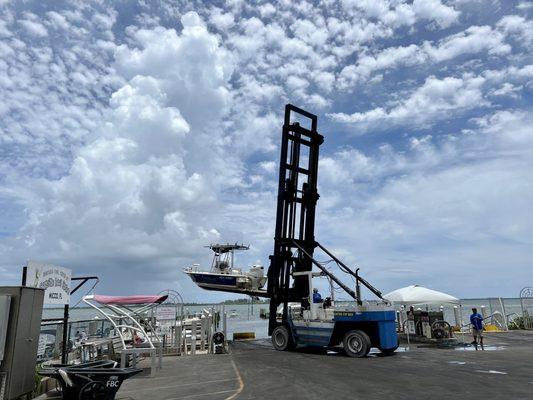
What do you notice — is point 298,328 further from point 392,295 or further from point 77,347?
point 77,347

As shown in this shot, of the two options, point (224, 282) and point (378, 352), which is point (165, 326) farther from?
point (378, 352)

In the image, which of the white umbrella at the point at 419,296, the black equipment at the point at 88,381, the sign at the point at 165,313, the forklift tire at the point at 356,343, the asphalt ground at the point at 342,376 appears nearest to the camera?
the black equipment at the point at 88,381

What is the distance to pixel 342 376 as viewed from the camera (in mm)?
10695

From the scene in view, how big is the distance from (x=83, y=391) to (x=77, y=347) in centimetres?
485

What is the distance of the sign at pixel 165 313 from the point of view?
18047 mm

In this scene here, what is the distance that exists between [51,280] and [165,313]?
9.09 m

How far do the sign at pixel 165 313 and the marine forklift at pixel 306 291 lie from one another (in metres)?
3.99

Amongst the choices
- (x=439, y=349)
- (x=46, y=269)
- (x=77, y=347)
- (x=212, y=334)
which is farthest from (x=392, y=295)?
(x=46, y=269)

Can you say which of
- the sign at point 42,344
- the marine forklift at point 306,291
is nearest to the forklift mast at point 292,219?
the marine forklift at point 306,291

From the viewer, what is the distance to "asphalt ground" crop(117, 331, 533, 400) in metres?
8.66

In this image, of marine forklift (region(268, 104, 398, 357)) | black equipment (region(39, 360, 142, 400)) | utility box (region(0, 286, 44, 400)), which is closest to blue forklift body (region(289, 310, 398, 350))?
marine forklift (region(268, 104, 398, 357))

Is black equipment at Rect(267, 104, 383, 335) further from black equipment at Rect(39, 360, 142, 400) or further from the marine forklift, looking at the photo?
black equipment at Rect(39, 360, 142, 400)

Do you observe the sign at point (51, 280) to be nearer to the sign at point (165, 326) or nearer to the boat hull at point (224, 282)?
the sign at point (165, 326)

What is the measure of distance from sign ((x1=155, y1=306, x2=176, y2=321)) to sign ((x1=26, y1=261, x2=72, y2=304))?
308 inches
